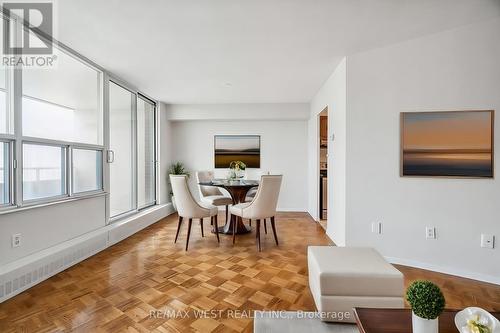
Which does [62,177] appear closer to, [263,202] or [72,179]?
[72,179]

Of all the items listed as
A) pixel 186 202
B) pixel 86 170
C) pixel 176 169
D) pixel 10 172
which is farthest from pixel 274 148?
pixel 10 172

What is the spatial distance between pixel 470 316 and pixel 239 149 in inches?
191

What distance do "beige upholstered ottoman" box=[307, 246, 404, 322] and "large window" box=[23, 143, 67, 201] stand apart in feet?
9.18

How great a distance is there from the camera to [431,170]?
→ 2.54 metres

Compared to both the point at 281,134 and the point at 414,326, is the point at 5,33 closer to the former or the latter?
the point at 414,326

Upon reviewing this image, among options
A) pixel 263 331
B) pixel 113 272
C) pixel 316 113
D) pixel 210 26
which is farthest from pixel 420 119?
pixel 113 272

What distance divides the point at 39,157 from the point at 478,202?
454 centimetres

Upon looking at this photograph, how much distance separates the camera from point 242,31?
7.72ft

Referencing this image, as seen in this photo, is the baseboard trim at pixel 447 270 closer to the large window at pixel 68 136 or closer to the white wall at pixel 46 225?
the white wall at pixel 46 225

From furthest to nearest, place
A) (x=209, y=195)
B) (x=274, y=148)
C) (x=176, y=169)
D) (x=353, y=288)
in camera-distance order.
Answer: (x=274, y=148)
(x=176, y=169)
(x=209, y=195)
(x=353, y=288)

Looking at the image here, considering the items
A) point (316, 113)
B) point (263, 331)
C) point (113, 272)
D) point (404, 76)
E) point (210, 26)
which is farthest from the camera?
point (316, 113)

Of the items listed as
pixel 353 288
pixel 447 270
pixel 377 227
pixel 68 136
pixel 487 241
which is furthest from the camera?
pixel 68 136

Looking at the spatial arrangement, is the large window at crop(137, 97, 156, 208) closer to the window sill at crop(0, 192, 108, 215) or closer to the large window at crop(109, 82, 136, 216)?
the large window at crop(109, 82, 136, 216)

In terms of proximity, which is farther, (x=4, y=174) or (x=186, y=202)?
(x=186, y=202)
